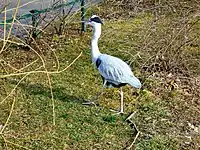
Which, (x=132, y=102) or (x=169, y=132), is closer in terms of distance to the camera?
(x=169, y=132)

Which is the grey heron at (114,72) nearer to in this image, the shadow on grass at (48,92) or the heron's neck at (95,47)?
the heron's neck at (95,47)

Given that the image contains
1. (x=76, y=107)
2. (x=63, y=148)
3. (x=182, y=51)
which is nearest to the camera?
(x=63, y=148)

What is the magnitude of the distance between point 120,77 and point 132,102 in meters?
0.48

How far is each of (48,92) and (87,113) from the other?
0.58 m

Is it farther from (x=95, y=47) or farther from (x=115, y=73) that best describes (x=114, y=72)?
(x=95, y=47)

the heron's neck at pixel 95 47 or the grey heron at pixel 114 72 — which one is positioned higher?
the heron's neck at pixel 95 47

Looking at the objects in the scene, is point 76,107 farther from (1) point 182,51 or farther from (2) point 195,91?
(1) point 182,51

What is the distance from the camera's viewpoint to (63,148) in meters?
4.12

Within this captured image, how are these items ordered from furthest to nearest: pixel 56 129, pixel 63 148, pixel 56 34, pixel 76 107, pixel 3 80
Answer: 1. pixel 56 34
2. pixel 3 80
3. pixel 76 107
4. pixel 56 129
5. pixel 63 148

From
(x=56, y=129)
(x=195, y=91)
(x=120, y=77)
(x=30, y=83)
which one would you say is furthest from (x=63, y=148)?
(x=195, y=91)

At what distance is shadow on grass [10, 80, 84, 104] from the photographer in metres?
4.99

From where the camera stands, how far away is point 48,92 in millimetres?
5113

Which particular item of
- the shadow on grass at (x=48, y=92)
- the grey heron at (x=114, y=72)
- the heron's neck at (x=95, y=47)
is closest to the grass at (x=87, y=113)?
the shadow on grass at (x=48, y=92)

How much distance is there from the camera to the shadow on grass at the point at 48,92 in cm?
499
